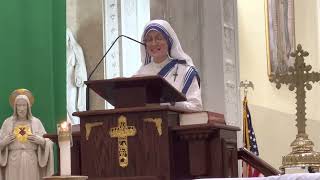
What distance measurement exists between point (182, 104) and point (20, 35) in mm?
2818

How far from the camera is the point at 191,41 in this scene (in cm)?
868

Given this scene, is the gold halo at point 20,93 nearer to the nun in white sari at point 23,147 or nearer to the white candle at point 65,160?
the nun in white sari at point 23,147

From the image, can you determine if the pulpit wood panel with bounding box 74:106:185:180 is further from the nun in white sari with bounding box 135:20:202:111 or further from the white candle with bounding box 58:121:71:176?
the white candle with bounding box 58:121:71:176

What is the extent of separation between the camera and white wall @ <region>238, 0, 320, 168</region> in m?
12.1

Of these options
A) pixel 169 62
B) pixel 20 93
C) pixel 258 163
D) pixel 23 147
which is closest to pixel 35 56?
pixel 20 93

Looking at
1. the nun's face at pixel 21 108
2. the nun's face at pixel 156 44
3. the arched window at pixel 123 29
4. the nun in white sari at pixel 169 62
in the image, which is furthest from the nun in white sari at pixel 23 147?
the arched window at pixel 123 29

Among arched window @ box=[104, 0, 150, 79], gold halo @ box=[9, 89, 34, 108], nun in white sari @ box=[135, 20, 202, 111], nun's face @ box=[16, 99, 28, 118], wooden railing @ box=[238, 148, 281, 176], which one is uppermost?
arched window @ box=[104, 0, 150, 79]

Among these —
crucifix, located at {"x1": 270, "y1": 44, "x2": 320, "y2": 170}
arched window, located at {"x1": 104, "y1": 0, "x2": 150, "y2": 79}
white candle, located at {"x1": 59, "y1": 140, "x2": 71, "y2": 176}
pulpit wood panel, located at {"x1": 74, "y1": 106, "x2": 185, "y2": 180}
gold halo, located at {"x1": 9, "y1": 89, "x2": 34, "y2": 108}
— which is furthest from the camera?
arched window, located at {"x1": 104, "y1": 0, "x2": 150, "y2": 79}

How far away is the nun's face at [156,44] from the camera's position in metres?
5.22

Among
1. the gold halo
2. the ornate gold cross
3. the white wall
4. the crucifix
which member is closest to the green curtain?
the gold halo

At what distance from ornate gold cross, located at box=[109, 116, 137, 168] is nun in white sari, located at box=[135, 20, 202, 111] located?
0.95 m

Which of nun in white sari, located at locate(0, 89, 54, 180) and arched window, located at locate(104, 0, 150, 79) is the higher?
arched window, located at locate(104, 0, 150, 79)

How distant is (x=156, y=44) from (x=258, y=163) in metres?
1.09

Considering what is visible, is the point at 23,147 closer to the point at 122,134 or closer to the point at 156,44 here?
the point at 156,44
